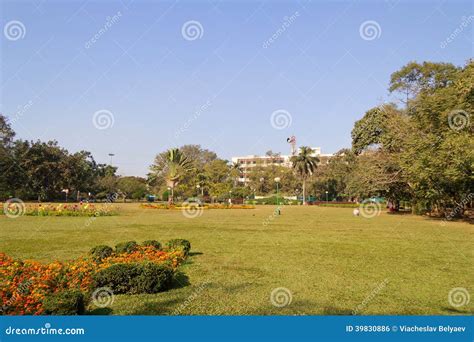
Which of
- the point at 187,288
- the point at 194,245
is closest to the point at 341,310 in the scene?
the point at 187,288

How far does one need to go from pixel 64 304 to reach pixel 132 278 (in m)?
1.98

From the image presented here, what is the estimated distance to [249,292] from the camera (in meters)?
7.30

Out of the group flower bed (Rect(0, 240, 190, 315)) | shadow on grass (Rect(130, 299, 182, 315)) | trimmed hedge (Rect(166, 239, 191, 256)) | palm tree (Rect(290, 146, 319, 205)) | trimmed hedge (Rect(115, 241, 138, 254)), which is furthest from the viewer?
palm tree (Rect(290, 146, 319, 205))

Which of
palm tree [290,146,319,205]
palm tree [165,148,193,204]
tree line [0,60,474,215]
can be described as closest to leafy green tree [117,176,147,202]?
tree line [0,60,474,215]

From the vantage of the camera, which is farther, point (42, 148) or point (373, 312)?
point (42, 148)

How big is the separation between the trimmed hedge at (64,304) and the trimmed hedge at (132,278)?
149cm

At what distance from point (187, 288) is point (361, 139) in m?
38.8

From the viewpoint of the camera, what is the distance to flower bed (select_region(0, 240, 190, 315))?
5.48 meters

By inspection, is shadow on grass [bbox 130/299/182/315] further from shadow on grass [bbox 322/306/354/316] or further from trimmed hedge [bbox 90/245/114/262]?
trimmed hedge [bbox 90/245/114/262]

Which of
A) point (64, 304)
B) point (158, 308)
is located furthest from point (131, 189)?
point (64, 304)

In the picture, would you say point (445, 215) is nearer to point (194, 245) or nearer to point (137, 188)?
point (194, 245)

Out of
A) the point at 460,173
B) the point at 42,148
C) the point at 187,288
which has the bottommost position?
the point at 187,288

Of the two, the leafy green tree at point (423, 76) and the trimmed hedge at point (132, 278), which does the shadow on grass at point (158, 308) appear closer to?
the trimmed hedge at point (132, 278)

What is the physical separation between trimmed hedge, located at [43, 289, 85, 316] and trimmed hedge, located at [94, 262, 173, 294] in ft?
4.88
